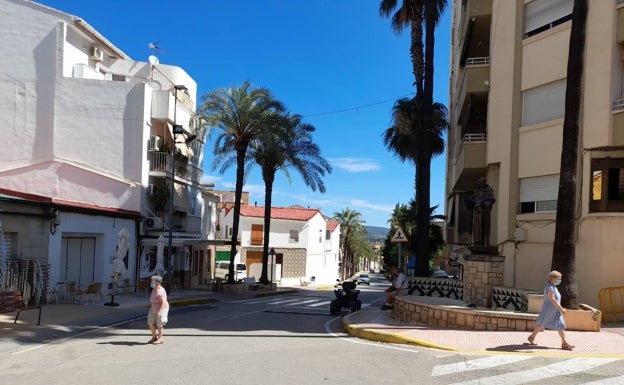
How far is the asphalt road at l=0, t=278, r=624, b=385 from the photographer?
8180 millimetres

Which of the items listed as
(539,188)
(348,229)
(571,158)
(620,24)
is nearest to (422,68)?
(539,188)

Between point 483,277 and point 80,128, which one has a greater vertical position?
point 80,128

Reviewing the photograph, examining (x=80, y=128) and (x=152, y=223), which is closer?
(x=80, y=128)

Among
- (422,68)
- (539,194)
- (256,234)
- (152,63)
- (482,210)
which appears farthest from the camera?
(256,234)

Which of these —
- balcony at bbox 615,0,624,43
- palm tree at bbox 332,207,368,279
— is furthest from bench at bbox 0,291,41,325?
palm tree at bbox 332,207,368,279

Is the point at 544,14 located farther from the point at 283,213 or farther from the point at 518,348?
the point at 283,213

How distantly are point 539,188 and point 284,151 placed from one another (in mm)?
18283

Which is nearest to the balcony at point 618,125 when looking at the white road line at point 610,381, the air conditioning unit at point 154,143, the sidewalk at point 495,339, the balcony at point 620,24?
the balcony at point 620,24

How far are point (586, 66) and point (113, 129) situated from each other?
70.3 feet

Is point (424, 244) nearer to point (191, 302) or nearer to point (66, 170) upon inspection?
point (191, 302)

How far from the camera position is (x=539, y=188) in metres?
17.4

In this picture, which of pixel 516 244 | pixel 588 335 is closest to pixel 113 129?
pixel 516 244

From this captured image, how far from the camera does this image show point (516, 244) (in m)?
17.8

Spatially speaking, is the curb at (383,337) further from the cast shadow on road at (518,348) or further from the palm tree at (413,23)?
the palm tree at (413,23)
